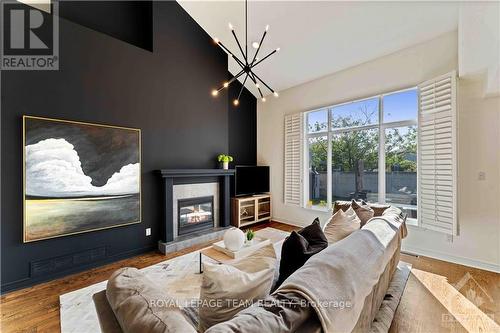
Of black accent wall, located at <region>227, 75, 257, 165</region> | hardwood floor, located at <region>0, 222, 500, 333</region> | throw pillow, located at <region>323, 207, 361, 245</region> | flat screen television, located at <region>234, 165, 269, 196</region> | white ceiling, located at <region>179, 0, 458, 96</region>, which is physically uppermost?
white ceiling, located at <region>179, 0, 458, 96</region>

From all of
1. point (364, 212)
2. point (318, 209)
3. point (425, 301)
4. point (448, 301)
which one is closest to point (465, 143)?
point (364, 212)

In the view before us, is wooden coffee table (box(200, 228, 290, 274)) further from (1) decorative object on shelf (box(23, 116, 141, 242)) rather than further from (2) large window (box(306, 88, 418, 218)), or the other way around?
(1) decorative object on shelf (box(23, 116, 141, 242))

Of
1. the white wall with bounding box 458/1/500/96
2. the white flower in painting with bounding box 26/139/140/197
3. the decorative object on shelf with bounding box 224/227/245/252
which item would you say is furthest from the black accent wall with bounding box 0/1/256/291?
the white wall with bounding box 458/1/500/96

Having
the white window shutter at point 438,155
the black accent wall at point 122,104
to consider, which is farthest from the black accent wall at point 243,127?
the white window shutter at point 438,155

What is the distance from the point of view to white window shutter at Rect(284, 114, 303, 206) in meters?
5.05

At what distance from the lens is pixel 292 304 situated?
910 millimetres

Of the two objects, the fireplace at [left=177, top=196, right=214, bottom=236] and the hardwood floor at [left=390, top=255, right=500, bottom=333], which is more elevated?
the fireplace at [left=177, top=196, right=214, bottom=236]

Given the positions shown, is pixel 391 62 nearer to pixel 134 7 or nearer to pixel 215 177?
pixel 215 177

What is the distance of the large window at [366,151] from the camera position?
362cm

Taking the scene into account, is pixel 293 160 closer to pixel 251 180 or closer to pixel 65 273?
pixel 251 180

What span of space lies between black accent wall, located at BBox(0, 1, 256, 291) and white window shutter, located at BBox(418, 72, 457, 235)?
3535 millimetres

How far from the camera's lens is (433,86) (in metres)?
3.18

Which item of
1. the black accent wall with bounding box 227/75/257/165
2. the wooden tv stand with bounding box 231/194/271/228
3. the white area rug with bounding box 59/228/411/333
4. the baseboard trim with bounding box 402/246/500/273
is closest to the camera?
the white area rug with bounding box 59/228/411/333

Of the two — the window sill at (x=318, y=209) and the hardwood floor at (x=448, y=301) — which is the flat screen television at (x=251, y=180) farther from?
the hardwood floor at (x=448, y=301)
